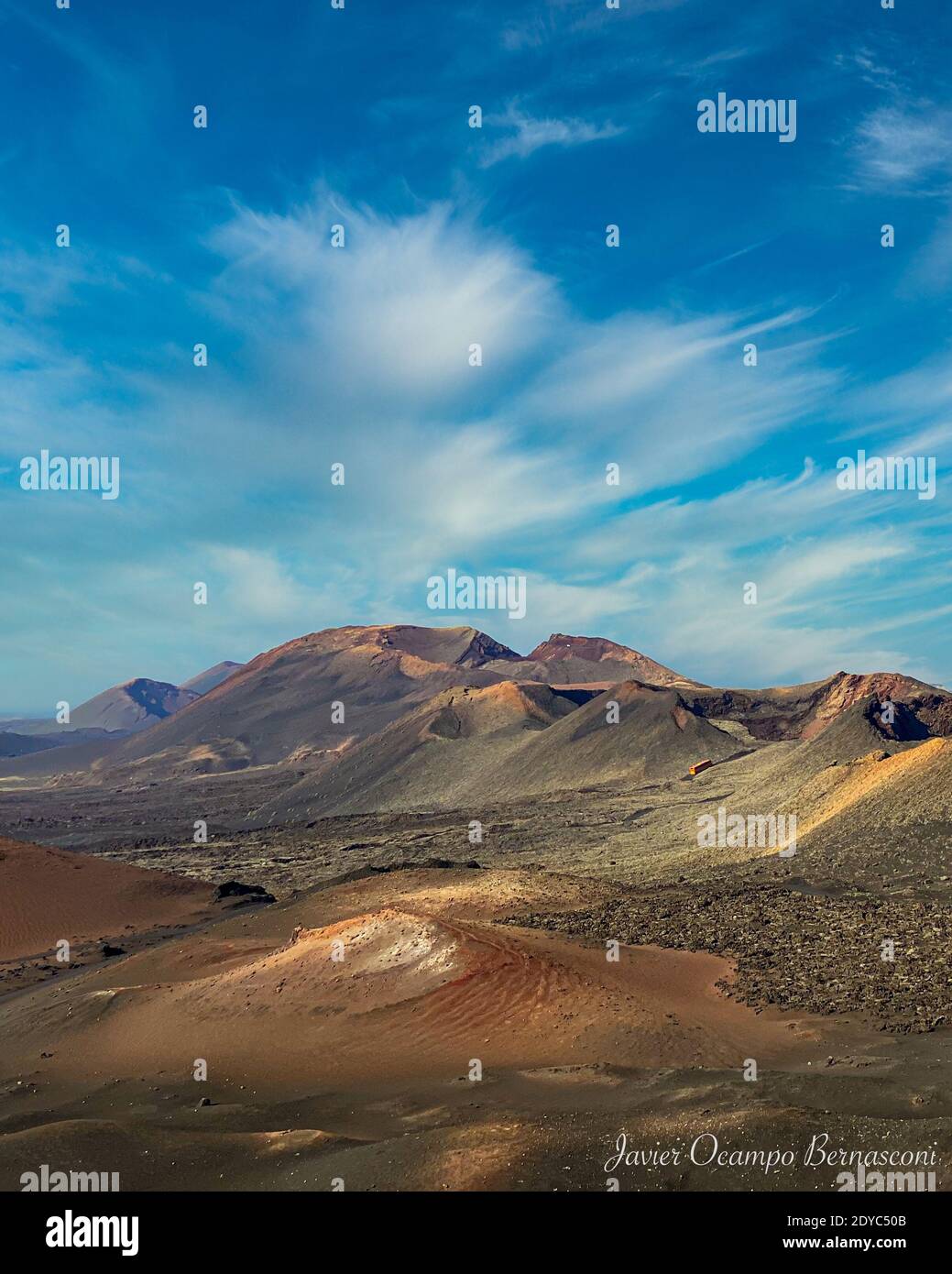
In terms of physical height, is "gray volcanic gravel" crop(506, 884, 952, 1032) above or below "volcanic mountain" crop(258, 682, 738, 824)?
below

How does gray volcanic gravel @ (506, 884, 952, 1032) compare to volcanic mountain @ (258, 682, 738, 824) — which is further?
volcanic mountain @ (258, 682, 738, 824)

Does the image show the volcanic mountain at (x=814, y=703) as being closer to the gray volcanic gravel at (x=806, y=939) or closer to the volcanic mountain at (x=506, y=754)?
the volcanic mountain at (x=506, y=754)

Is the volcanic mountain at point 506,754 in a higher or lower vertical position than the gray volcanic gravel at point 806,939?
higher

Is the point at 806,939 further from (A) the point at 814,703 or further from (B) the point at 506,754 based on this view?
(A) the point at 814,703

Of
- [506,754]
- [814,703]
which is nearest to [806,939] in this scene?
[506,754]

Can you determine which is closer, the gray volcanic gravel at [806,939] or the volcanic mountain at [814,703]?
the gray volcanic gravel at [806,939]

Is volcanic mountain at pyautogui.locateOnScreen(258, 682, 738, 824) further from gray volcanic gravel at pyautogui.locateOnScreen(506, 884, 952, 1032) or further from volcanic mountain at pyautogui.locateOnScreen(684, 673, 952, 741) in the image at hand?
gray volcanic gravel at pyautogui.locateOnScreen(506, 884, 952, 1032)

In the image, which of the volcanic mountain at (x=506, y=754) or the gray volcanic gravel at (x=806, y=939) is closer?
the gray volcanic gravel at (x=806, y=939)

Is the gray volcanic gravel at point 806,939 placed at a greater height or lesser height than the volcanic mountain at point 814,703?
lesser

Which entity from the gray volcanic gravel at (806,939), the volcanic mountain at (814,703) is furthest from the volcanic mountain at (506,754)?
the gray volcanic gravel at (806,939)

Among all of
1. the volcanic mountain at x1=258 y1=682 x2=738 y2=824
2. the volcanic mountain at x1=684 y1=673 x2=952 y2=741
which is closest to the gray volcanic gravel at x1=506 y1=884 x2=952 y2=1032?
the volcanic mountain at x1=258 y1=682 x2=738 y2=824
